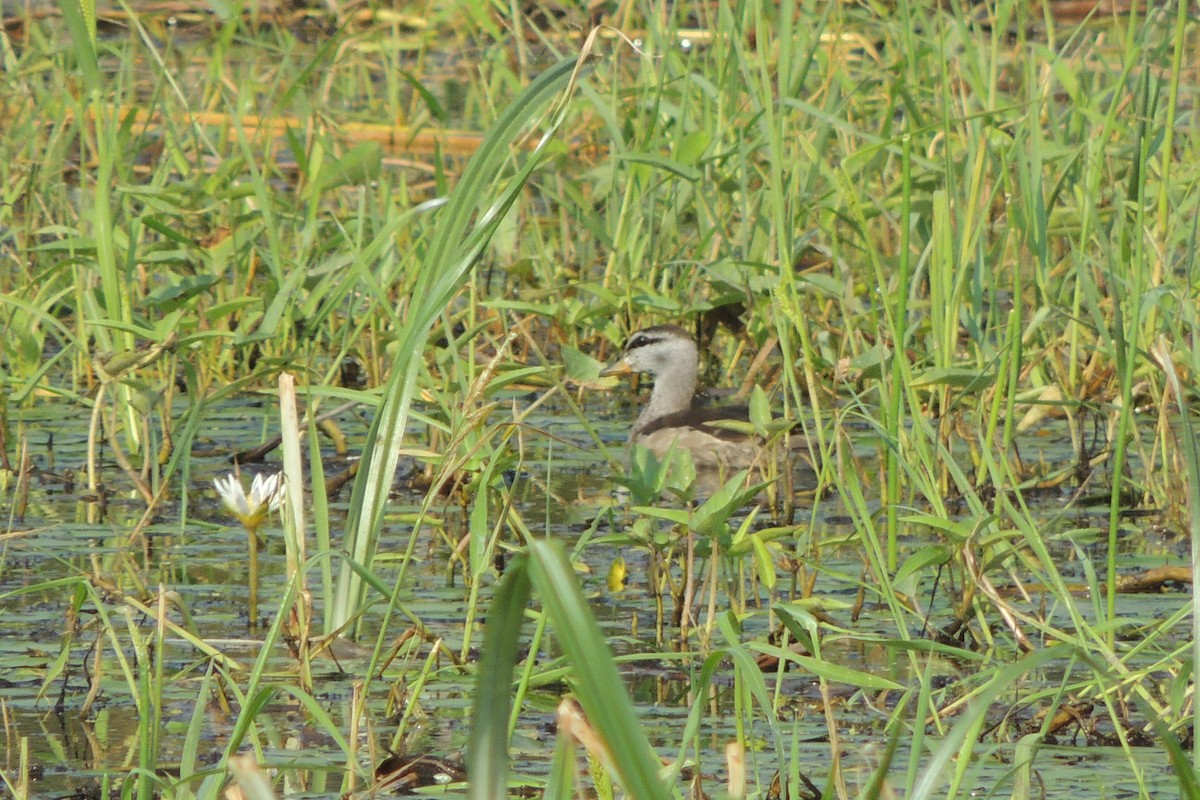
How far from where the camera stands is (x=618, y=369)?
23.2ft

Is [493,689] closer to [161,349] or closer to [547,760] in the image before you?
[547,760]

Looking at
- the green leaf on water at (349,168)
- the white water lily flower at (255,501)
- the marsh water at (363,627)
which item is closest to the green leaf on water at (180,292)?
the marsh water at (363,627)

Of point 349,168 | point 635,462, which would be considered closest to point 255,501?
point 635,462

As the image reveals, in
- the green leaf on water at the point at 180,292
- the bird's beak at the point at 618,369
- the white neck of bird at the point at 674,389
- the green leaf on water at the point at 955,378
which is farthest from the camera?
the bird's beak at the point at 618,369

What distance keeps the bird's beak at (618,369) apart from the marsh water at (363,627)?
23.3 inches

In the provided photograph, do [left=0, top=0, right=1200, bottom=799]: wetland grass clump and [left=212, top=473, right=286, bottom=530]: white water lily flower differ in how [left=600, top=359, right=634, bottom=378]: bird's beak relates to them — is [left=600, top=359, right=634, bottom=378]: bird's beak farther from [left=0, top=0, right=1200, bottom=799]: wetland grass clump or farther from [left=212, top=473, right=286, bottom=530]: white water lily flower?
[left=212, top=473, right=286, bottom=530]: white water lily flower

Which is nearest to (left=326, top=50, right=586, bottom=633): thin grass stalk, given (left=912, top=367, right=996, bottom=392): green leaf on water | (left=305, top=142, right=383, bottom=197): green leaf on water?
(left=912, top=367, right=996, bottom=392): green leaf on water

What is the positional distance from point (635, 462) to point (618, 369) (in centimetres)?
268

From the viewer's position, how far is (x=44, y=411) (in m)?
6.52

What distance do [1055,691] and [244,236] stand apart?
4128 millimetres

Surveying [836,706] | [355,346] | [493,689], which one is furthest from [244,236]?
[493,689]

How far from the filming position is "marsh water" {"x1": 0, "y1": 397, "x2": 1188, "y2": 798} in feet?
11.7

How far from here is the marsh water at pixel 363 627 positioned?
357cm

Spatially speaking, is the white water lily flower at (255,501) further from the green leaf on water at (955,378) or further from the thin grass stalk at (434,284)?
the green leaf on water at (955,378)
